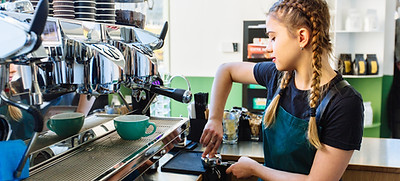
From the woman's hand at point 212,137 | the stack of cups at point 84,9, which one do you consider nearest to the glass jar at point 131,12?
the stack of cups at point 84,9

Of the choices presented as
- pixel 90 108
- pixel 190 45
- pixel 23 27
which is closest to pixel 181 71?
pixel 190 45

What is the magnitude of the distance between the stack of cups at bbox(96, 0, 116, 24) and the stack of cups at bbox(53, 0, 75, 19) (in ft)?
0.42

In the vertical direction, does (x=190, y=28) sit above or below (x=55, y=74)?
above

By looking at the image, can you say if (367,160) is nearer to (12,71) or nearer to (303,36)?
(303,36)

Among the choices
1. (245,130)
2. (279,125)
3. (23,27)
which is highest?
(23,27)

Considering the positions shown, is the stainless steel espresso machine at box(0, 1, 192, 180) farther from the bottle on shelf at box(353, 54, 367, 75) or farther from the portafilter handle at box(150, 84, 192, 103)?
the bottle on shelf at box(353, 54, 367, 75)

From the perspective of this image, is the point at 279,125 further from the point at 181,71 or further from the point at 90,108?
the point at 181,71

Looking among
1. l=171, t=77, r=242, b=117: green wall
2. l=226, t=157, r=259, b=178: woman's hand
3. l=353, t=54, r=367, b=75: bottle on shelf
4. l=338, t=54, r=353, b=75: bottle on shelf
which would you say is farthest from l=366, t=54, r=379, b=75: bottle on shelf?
l=226, t=157, r=259, b=178: woman's hand

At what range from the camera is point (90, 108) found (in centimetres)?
128

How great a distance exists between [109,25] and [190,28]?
3052mm

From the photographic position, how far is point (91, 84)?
0.92m

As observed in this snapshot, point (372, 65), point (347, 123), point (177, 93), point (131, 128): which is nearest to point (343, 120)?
point (347, 123)

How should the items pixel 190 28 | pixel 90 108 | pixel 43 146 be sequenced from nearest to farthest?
pixel 43 146
pixel 90 108
pixel 190 28

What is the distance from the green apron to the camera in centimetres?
117
